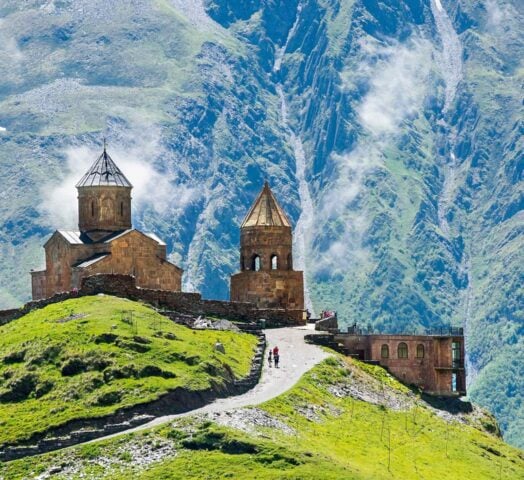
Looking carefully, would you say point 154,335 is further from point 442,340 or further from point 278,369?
point 442,340

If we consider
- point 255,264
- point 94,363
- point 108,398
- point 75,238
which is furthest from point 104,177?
point 108,398

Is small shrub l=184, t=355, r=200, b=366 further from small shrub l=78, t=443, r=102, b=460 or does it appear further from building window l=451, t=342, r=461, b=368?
building window l=451, t=342, r=461, b=368

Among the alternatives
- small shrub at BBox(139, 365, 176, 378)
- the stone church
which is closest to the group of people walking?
small shrub at BBox(139, 365, 176, 378)

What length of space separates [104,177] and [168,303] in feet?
43.9

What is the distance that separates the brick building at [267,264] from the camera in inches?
5856

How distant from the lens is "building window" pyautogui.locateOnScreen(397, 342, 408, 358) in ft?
464

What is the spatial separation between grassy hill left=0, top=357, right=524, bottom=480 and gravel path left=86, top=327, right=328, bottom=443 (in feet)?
2.93

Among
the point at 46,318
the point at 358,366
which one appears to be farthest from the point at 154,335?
the point at 358,366

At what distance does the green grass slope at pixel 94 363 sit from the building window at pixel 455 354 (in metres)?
19.5

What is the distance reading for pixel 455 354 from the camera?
144 metres

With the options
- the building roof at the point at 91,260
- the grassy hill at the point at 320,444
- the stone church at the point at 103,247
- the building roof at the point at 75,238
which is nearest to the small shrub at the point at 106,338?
the grassy hill at the point at 320,444

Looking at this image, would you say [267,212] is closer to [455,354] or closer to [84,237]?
[84,237]

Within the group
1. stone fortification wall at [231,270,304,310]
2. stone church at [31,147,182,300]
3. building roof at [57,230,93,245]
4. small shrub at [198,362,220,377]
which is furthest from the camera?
stone fortification wall at [231,270,304,310]

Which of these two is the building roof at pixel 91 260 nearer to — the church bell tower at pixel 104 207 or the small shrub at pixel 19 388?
the church bell tower at pixel 104 207
